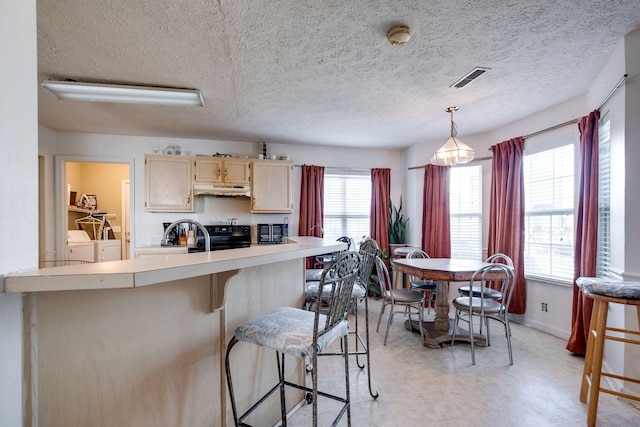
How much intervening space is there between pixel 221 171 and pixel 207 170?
7.4 inches

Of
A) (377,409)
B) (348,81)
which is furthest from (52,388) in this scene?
(348,81)

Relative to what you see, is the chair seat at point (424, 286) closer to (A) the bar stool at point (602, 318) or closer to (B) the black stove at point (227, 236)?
(A) the bar stool at point (602, 318)

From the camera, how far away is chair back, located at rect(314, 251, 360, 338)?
1.30 meters

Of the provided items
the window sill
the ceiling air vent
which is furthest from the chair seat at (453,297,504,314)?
the ceiling air vent

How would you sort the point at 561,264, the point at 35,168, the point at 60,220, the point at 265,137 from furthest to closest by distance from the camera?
the point at 265,137, the point at 60,220, the point at 561,264, the point at 35,168

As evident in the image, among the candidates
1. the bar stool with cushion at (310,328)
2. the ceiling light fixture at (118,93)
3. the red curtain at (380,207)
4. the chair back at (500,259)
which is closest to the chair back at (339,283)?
the bar stool with cushion at (310,328)

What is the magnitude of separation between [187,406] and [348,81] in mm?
2517

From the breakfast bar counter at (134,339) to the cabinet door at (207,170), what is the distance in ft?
9.75

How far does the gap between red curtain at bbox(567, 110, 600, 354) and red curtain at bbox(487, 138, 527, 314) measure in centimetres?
77

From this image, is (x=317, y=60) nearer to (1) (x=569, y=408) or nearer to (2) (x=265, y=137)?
(2) (x=265, y=137)

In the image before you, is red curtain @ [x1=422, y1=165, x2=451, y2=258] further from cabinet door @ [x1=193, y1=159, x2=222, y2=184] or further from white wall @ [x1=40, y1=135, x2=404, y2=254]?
cabinet door @ [x1=193, y1=159, x2=222, y2=184]

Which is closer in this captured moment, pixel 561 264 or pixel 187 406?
pixel 187 406

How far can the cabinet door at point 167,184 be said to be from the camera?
13.5ft

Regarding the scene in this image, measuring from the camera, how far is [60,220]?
4016mm
